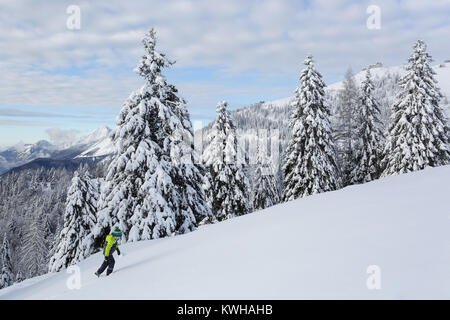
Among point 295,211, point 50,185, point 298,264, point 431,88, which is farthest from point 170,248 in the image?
point 50,185

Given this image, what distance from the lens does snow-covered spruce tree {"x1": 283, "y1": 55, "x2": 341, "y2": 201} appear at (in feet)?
75.4

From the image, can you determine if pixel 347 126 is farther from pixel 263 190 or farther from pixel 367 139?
pixel 263 190

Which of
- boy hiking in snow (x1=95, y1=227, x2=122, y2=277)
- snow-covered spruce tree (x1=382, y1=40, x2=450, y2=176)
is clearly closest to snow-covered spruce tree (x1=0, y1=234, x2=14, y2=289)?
boy hiking in snow (x1=95, y1=227, x2=122, y2=277)

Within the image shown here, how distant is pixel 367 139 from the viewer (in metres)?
30.6

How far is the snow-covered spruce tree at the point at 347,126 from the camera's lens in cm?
3195

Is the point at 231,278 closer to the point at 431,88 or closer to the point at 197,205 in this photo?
the point at 197,205

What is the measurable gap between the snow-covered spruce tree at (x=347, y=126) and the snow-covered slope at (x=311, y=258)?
21407mm

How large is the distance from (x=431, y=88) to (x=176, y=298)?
89.8 feet

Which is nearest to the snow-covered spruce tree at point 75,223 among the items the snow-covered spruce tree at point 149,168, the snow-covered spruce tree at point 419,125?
the snow-covered spruce tree at point 149,168

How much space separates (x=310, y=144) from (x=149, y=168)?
12.9 m

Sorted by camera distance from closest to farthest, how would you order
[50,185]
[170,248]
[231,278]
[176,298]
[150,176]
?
1. [176,298]
2. [231,278]
3. [170,248]
4. [150,176]
5. [50,185]

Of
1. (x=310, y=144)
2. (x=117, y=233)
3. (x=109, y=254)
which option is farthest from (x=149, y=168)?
(x=310, y=144)

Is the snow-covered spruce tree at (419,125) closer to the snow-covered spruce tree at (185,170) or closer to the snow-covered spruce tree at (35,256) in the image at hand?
the snow-covered spruce tree at (185,170)
